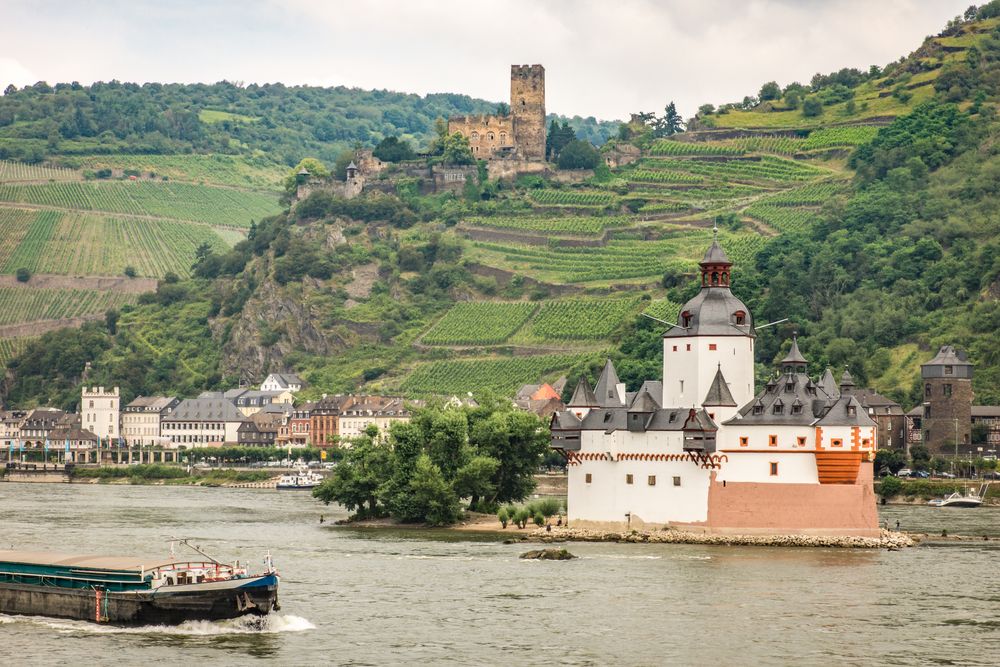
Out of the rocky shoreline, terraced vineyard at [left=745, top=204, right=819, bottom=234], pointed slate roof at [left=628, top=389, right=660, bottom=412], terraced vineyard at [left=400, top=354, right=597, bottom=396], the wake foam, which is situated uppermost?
terraced vineyard at [left=745, top=204, right=819, bottom=234]

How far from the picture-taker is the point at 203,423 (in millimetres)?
179000

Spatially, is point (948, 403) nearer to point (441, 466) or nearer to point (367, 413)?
point (441, 466)

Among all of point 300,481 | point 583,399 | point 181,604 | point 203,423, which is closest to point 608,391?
point 583,399

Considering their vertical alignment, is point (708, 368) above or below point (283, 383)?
below

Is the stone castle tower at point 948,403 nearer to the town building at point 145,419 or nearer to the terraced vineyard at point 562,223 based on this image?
the terraced vineyard at point 562,223

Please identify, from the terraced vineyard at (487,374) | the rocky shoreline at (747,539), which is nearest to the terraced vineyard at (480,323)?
the terraced vineyard at (487,374)

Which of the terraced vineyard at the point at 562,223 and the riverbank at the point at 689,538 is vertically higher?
the terraced vineyard at the point at 562,223

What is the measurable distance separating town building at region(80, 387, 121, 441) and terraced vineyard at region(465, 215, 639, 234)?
43.4 meters

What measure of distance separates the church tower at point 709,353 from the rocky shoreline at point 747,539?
640cm

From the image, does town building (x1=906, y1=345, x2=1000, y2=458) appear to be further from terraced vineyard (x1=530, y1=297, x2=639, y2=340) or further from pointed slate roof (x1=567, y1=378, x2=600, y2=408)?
pointed slate roof (x1=567, y1=378, x2=600, y2=408)

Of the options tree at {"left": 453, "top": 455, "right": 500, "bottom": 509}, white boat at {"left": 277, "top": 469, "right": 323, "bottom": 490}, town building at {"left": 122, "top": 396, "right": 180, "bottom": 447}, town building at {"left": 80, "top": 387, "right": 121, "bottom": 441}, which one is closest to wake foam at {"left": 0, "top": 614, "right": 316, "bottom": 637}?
tree at {"left": 453, "top": 455, "right": 500, "bottom": 509}

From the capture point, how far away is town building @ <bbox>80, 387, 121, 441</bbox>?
18475 cm

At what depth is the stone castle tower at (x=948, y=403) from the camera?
128875mm

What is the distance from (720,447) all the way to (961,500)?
37.0 meters
